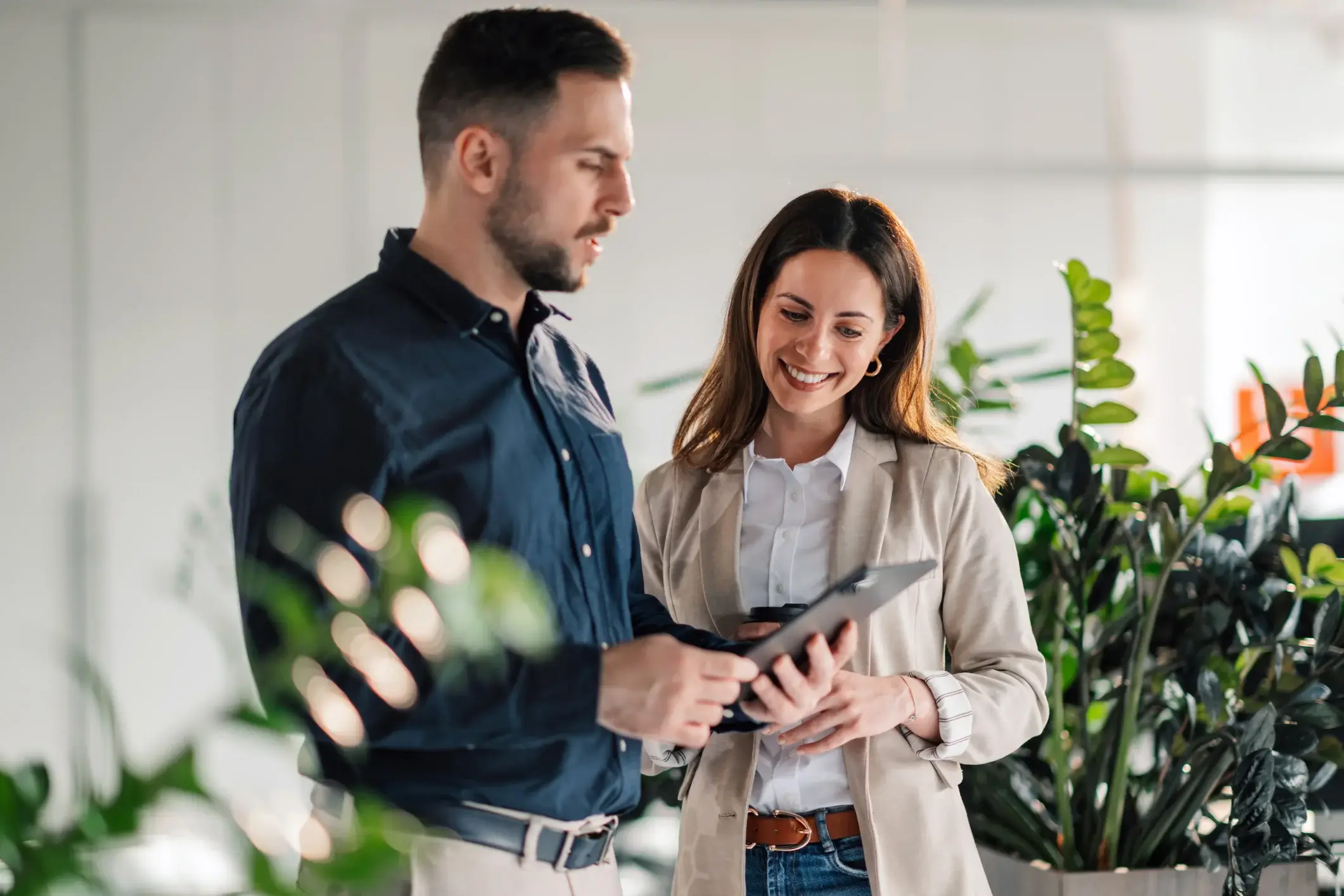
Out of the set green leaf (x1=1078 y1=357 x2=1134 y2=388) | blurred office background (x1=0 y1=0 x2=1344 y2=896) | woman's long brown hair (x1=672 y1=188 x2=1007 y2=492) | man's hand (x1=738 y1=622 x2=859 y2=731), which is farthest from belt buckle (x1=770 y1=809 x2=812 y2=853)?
blurred office background (x1=0 y1=0 x2=1344 y2=896)

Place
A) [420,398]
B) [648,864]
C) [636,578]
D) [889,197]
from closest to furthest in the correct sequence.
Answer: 1. [420,398]
2. [636,578]
3. [648,864]
4. [889,197]

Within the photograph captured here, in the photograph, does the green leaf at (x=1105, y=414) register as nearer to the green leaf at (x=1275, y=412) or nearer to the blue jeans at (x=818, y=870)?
the green leaf at (x=1275, y=412)

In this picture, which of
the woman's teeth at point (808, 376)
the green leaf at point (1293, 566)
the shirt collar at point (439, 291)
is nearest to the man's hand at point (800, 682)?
the woman's teeth at point (808, 376)

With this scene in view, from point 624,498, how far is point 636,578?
0.17 meters

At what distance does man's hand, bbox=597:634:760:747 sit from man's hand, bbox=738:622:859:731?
0.17 metres

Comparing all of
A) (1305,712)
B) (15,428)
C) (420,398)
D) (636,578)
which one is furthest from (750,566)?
(15,428)

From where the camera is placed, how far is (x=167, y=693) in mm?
4266

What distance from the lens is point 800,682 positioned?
1438mm

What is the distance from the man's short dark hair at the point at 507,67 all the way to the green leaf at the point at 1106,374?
51.5 inches

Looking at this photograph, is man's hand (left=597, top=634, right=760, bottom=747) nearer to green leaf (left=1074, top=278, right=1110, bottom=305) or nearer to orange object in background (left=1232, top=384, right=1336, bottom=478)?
green leaf (left=1074, top=278, right=1110, bottom=305)

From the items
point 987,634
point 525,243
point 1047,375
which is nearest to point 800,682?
point 987,634

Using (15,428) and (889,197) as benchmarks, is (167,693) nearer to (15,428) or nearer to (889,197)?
(15,428)

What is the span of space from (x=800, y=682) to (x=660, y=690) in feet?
0.83

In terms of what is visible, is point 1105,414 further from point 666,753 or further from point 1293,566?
point 666,753
